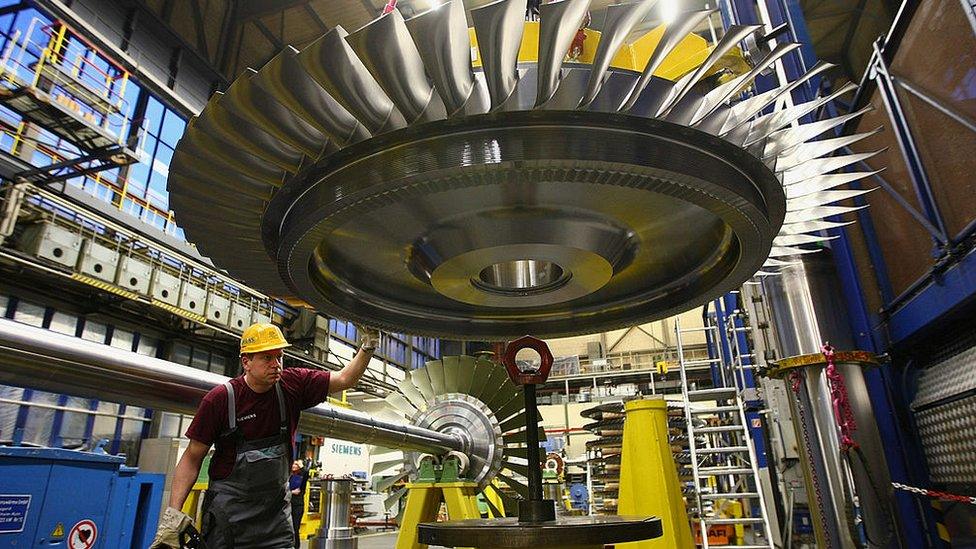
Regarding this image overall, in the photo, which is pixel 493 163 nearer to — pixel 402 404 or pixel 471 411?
pixel 471 411

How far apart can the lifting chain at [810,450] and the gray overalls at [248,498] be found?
294 centimetres

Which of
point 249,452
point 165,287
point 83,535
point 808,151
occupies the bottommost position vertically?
point 83,535

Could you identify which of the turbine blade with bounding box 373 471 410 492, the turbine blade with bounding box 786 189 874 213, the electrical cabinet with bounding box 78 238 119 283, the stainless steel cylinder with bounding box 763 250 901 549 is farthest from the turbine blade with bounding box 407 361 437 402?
the electrical cabinet with bounding box 78 238 119 283

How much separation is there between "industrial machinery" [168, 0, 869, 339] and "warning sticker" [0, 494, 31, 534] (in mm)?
4665

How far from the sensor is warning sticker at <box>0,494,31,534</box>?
4.92 meters

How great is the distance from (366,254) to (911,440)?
13.5ft

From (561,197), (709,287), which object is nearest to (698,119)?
(561,197)

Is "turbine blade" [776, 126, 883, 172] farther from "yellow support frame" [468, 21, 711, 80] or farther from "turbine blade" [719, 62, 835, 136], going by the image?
"yellow support frame" [468, 21, 711, 80]

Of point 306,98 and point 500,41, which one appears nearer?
point 500,41

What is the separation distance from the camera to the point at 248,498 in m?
2.06

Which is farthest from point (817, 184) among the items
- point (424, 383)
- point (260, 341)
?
point (424, 383)

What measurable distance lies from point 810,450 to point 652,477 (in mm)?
935

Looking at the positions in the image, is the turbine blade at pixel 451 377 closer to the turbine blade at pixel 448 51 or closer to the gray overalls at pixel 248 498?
the gray overalls at pixel 248 498

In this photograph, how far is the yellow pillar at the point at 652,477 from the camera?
3.49 m
